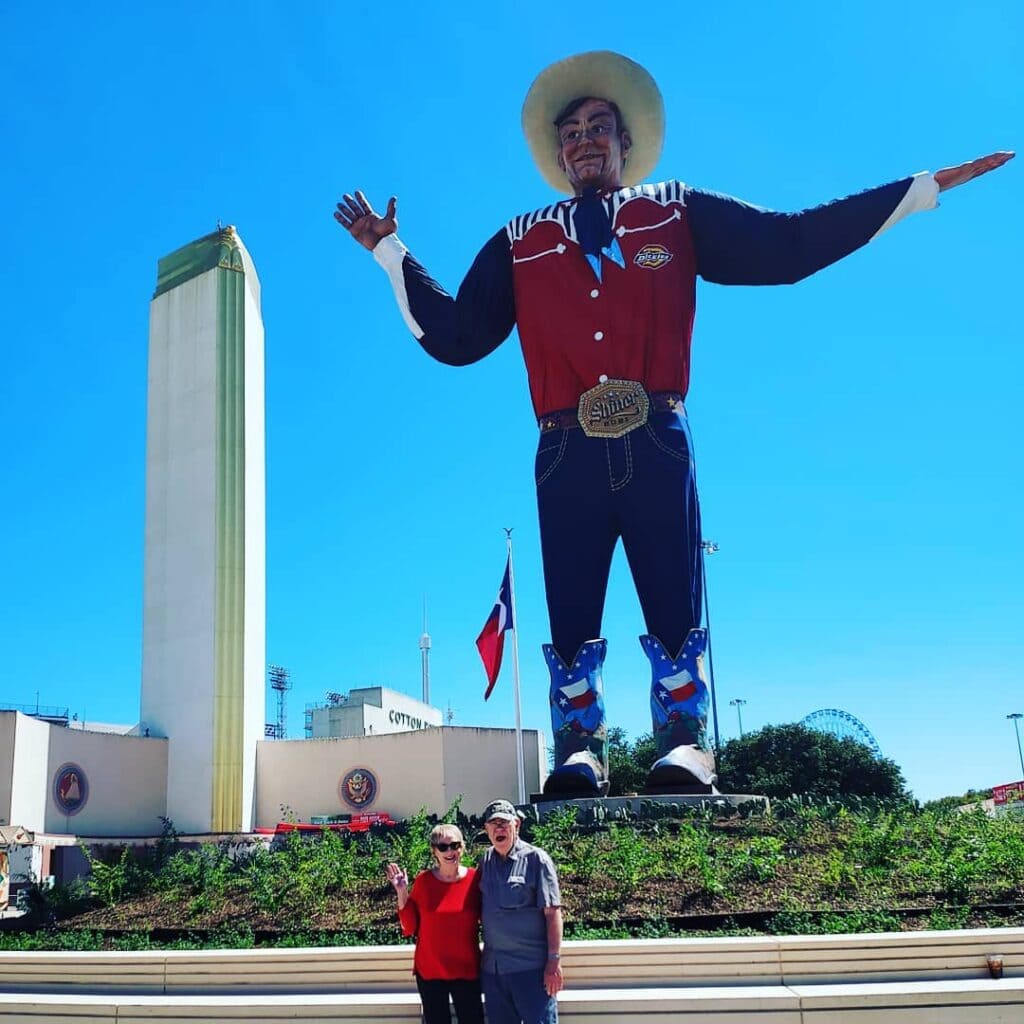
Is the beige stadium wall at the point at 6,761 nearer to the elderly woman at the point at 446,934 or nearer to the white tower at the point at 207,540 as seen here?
the white tower at the point at 207,540

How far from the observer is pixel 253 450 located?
28.5m

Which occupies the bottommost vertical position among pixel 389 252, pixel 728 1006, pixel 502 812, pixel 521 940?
pixel 728 1006

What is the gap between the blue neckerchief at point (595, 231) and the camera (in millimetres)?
10773

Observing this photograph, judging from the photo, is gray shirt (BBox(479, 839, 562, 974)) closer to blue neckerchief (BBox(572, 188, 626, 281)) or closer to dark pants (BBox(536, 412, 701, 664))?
dark pants (BBox(536, 412, 701, 664))

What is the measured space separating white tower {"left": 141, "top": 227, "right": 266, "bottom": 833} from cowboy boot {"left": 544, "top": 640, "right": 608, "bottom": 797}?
1809 centimetres

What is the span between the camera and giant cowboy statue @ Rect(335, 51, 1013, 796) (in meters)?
10.1

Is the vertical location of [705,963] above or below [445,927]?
below

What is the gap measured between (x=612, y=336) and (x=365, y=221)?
2.95m

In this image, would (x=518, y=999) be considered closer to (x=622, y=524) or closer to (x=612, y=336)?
(x=622, y=524)

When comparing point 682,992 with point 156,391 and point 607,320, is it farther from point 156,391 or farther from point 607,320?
point 156,391

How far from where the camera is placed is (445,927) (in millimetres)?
5016

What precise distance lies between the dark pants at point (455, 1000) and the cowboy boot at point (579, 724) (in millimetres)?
4681

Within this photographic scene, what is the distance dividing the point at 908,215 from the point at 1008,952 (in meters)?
6.94

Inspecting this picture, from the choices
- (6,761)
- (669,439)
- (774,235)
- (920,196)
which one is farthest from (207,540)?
(920,196)
